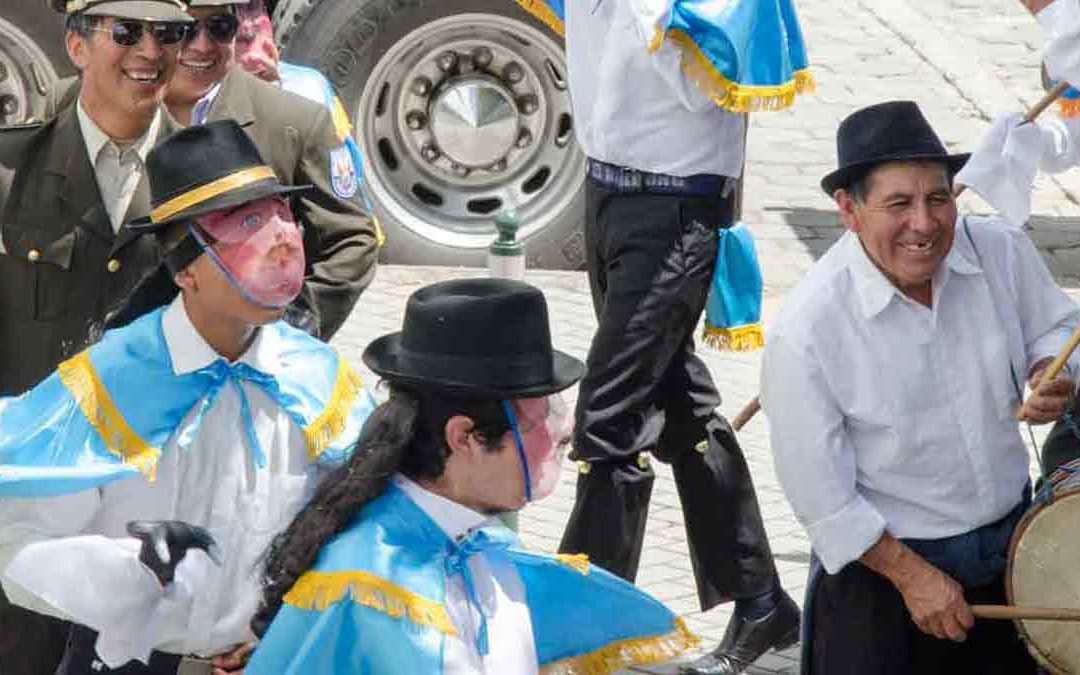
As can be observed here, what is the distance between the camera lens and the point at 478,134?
1109cm

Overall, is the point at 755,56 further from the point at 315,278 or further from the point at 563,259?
the point at 563,259

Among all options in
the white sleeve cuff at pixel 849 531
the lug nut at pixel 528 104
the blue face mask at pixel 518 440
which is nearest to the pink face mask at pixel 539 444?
the blue face mask at pixel 518 440

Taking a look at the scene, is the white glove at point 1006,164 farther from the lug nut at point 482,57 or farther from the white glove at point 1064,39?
the lug nut at point 482,57

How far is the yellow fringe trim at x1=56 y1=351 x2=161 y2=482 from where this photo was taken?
213 inches

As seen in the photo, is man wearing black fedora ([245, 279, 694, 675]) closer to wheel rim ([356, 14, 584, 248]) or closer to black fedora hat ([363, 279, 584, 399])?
black fedora hat ([363, 279, 584, 399])

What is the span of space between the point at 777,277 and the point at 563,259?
935mm

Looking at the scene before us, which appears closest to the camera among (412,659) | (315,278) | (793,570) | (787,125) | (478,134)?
(412,659)

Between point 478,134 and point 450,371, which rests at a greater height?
point 450,371

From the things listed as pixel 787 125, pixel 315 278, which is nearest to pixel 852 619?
pixel 315 278

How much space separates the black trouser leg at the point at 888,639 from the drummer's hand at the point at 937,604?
14 cm

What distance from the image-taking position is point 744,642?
306 inches

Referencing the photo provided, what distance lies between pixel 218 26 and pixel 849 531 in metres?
2.09

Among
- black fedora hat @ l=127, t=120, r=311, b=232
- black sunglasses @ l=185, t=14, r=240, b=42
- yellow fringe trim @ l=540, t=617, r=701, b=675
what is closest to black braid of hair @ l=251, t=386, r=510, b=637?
yellow fringe trim @ l=540, t=617, r=701, b=675

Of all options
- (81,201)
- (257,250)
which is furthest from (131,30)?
(257,250)
